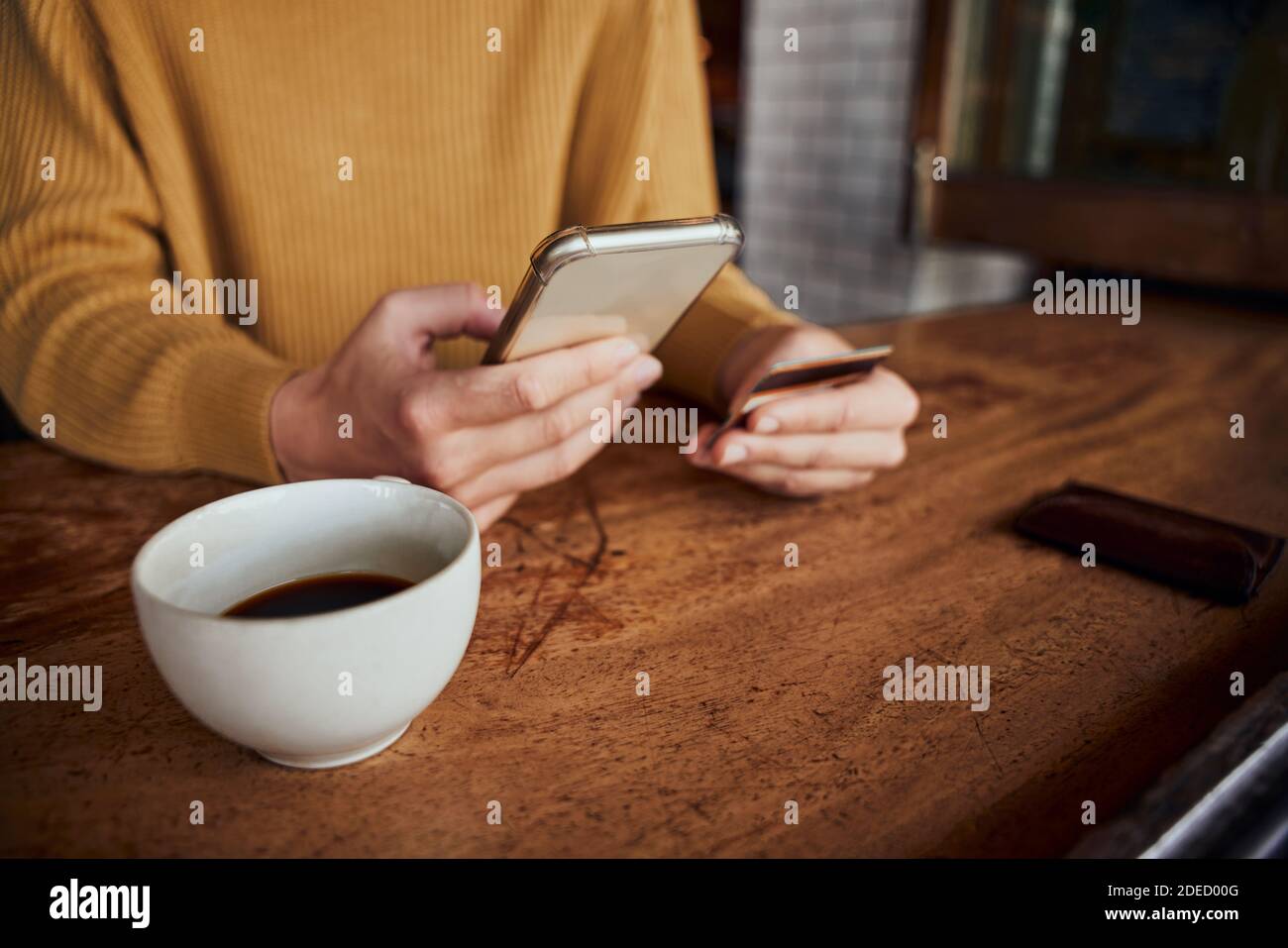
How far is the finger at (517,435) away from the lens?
784mm

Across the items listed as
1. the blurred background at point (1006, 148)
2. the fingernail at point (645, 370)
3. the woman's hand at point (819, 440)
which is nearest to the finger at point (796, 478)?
the woman's hand at point (819, 440)

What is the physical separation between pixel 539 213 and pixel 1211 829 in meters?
1.19

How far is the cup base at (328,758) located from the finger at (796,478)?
19.8 inches

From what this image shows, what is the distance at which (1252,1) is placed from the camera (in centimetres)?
238

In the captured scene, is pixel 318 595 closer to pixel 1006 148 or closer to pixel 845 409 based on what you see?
pixel 845 409

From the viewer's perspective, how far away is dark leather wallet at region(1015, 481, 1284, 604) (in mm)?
774

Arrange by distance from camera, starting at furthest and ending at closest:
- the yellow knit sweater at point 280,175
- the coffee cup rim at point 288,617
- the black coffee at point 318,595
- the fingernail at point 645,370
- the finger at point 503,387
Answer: the yellow knit sweater at point 280,175
the fingernail at point 645,370
the finger at point 503,387
the black coffee at point 318,595
the coffee cup rim at point 288,617

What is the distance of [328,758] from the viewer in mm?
529

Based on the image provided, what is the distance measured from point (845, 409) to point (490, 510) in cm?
41

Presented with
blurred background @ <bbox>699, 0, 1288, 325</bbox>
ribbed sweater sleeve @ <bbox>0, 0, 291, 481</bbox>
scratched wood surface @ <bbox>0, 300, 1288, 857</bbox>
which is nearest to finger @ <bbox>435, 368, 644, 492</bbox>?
scratched wood surface @ <bbox>0, 300, 1288, 857</bbox>

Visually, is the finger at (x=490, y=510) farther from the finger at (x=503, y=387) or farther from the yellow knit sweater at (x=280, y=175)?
the yellow knit sweater at (x=280, y=175)

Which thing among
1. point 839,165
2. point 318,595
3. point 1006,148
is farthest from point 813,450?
point 839,165
